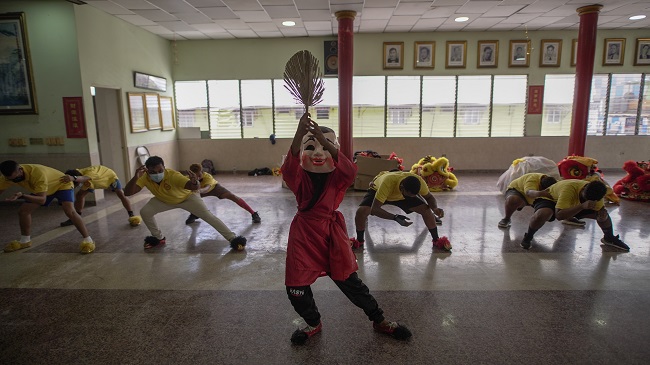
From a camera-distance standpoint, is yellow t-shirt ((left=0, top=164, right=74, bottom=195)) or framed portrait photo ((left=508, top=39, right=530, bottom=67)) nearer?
yellow t-shirt ((left=0, top=164, right=74, bottom=195))

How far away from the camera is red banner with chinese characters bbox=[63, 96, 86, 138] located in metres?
6.16

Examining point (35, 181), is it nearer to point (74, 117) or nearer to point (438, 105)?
point (74, 117)

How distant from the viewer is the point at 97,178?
497cm

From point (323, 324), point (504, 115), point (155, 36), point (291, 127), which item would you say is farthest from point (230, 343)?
point (504, 115)

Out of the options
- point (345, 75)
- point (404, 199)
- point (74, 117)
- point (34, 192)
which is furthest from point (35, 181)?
point (345, 75)

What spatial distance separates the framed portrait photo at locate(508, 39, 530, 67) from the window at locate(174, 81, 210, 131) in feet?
24.3

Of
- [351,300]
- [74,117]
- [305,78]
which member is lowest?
[351,300]

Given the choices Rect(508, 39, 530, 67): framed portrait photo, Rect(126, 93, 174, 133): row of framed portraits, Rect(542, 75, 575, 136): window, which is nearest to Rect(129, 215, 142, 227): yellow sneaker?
Rect(126, 93, 174, 133): row of framed portraits

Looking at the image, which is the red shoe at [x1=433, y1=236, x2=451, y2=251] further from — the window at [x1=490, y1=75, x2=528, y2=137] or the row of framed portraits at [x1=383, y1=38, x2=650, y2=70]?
the window at [x1=490, y1=75, x2=528, y2=137]

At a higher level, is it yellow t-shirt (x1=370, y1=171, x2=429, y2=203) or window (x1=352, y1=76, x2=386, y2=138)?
window (x1=352, y1=76, x2=386, y2=138)

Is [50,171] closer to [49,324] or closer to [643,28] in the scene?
[49,324]

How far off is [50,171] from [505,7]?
753cm

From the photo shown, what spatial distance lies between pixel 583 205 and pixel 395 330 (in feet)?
8.79

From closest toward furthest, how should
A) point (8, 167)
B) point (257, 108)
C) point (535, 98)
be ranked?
point (8, 167), point (535, 98), point (257, 108)
